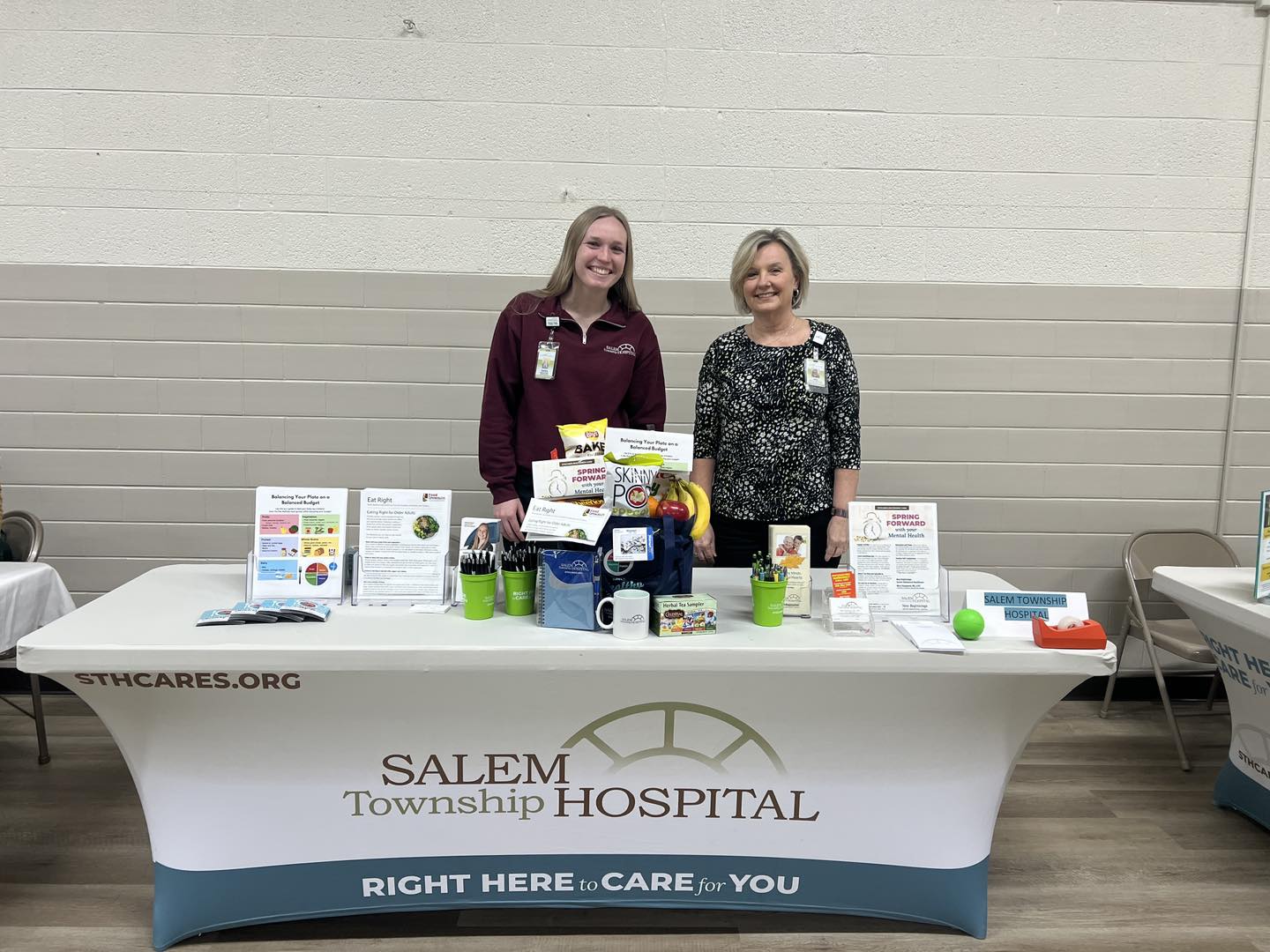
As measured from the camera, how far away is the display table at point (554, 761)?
5.91 ft

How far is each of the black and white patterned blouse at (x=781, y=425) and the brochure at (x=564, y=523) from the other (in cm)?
80

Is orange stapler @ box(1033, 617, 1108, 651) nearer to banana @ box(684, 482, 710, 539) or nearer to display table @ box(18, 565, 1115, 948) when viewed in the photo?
display table @ box(18, 565, 1115, 948)

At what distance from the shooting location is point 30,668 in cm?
169

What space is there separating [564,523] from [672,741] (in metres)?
0.56

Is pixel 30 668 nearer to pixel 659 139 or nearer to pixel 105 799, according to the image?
pixel 105 799

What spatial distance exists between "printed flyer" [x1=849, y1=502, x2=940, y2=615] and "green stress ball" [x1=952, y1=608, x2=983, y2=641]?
124 mm

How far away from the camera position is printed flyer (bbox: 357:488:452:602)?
6.54 ft

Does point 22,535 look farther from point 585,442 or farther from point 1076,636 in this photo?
point 1076,636

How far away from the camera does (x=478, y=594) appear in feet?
6.41

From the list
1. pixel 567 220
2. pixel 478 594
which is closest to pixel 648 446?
pixel 478 594

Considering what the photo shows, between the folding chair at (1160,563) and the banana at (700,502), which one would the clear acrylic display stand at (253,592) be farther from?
the folding chair at (1160,563)

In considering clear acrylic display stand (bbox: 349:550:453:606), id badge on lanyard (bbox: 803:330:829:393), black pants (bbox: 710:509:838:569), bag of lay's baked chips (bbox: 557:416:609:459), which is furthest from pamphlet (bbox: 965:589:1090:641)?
clear acrylic display stand (bbox: 349:550:453:606)

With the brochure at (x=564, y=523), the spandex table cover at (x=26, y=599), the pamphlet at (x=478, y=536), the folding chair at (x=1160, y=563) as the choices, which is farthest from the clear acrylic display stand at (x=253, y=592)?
the folding chair at (x=1160, y=563)

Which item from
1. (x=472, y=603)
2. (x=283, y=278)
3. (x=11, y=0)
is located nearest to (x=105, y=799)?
(x=472, y=603)
